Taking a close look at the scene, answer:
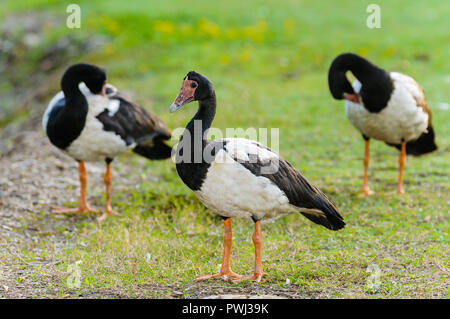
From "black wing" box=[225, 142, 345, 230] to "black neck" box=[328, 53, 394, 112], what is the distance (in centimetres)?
296

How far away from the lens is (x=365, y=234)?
831 cm

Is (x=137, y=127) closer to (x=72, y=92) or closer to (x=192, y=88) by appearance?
(x=72, y=92)

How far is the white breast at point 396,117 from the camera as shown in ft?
31.5

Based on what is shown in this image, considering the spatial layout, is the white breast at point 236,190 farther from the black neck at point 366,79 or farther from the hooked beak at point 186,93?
the black neck at point 366,79

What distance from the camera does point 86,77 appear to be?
948 cm

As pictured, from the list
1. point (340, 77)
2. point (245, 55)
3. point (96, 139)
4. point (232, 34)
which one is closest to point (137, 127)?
point (96, 139)

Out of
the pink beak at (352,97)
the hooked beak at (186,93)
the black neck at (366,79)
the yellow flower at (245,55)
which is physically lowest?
the hooked beak at (186,93)

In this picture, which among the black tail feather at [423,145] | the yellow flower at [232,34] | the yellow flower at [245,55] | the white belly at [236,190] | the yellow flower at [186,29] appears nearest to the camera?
the white belly at [236,190]

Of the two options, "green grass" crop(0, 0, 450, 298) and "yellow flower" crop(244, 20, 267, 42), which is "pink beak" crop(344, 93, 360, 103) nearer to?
"green grass" crop(0, 0, 450, 298)

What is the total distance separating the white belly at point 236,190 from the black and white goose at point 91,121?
10.6ft

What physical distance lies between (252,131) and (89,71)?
13.1 ft

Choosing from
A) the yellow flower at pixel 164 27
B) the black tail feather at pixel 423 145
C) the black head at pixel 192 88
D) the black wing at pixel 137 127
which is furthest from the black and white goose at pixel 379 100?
the yellow flower at pixel 164 27

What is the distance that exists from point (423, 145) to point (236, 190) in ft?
18.0

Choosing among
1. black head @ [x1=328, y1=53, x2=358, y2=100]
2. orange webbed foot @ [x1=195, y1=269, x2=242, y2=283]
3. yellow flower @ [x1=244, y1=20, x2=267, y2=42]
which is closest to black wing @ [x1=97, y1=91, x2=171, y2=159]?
black head @ [x1=328, y1=53, x2=358, y2=100]
